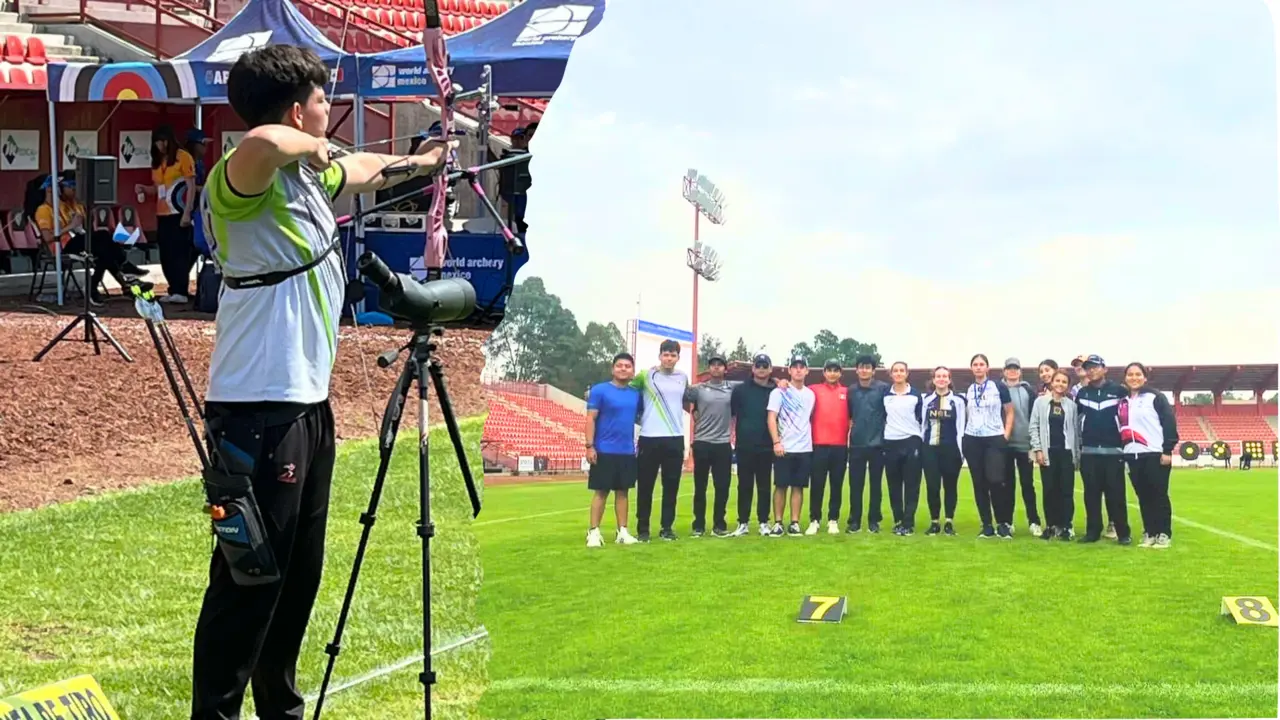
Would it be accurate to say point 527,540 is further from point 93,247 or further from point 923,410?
point 93,247

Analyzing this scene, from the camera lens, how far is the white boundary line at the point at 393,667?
403 centimetres

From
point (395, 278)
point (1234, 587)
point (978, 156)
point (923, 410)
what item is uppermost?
point (978, 156)

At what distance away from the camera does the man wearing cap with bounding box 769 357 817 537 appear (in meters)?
4.36

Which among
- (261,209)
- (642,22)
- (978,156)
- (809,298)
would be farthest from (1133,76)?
(261,209)

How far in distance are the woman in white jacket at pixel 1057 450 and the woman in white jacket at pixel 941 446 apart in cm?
23

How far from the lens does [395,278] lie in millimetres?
3100

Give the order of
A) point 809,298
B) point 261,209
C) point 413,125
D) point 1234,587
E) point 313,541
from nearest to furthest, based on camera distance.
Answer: point 261,209
point 313,541
point 1234,587
point 809,298
point 413,125

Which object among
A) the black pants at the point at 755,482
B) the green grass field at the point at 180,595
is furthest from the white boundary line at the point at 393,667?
the black pants at the point at 755,482

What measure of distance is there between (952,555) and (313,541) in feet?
6.47

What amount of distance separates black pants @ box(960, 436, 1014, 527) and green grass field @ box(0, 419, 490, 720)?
157 cm

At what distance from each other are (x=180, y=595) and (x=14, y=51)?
10348 millimetres

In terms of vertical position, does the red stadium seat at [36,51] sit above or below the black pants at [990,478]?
above

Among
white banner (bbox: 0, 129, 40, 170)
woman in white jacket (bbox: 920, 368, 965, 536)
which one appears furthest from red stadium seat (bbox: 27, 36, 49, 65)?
woman in white jacket (bbox: 920, 368, 965, 536)

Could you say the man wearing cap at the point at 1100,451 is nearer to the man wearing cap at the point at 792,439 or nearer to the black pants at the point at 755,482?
the man wearing cap at the point at 792,439
